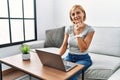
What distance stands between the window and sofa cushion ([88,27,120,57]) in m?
1.35

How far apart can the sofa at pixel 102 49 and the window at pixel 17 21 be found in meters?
0.41

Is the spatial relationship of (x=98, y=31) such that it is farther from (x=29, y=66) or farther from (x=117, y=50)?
(x=29, y=66)

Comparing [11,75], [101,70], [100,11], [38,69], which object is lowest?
[11,75]

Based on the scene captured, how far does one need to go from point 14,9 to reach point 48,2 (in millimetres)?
852

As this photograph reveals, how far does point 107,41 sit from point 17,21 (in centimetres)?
167

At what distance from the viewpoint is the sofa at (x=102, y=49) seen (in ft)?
5.19

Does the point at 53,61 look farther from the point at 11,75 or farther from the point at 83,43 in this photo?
the point at 11,75

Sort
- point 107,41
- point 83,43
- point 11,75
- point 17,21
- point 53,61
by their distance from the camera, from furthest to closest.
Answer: point 17,21 < point 11,75 < point 107,41 < point 83,43 < point 53,61

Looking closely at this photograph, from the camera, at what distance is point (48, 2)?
10.1ft

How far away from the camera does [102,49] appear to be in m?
2.18

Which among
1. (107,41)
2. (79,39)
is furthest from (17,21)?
(107,41)

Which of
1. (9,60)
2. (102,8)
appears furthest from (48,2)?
(9,60)

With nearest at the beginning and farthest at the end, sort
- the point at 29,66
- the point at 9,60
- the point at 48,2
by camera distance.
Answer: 1. the point at 29,66
2. the point at 9,60
3. the point at 48,2

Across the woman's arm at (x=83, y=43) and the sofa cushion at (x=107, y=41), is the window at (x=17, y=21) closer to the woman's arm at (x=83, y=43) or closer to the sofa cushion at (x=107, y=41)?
the sofa cushion at (x=107, y=41)
